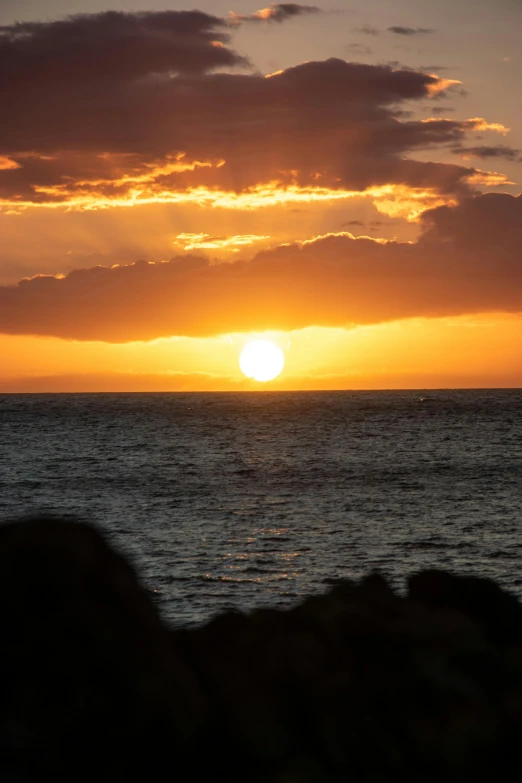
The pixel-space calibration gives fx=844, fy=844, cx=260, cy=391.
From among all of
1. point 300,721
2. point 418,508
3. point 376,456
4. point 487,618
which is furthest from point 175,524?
→ point 376,456

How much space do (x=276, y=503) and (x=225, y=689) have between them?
39.7 metres

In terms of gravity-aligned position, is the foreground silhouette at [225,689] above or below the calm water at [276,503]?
above

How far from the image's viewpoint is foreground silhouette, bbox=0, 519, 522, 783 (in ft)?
26.2

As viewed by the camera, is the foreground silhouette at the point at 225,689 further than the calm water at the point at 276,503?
No

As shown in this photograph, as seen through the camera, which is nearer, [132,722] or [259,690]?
[132,722]

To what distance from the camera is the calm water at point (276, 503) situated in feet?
102

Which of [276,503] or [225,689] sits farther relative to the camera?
[276,503]

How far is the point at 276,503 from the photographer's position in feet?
161

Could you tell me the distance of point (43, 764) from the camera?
7.73 meters

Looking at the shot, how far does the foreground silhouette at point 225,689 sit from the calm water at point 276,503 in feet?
50.6

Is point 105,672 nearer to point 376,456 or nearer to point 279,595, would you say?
point 279,595

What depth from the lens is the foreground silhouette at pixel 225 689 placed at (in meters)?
7.98

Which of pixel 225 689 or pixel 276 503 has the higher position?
pixel 225 689

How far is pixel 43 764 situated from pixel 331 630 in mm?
4204
